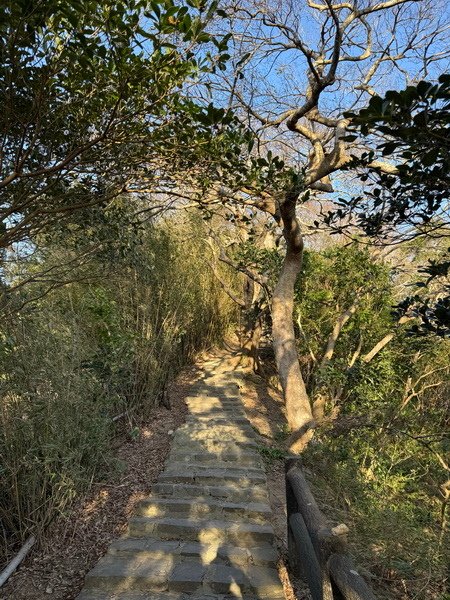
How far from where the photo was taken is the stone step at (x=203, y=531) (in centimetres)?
332

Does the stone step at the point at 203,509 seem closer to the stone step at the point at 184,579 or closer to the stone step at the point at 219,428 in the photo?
the stone step at the point at 184,579

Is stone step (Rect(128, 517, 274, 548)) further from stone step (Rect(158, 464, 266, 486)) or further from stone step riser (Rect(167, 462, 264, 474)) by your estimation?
stone step riser (Rect(167, 462, 264, 474))

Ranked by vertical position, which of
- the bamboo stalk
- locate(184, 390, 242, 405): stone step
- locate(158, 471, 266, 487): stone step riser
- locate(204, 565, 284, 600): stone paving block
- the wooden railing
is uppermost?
the wooden railing

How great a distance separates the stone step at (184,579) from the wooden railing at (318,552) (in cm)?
31

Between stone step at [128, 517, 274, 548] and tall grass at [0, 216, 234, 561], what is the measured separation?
63 cm

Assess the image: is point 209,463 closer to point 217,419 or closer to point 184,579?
point 217,419

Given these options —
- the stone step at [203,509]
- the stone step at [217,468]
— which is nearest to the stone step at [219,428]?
the stone step at [217,468]

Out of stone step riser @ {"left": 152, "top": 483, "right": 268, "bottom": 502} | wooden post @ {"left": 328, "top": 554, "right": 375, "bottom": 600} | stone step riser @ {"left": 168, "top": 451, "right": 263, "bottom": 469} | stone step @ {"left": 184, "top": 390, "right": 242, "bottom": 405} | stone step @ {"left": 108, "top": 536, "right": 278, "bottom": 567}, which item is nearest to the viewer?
wooden post @ {"left": 328, "top": 554, "right": 375, "bottom": 600}

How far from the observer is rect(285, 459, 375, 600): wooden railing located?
5.37ft

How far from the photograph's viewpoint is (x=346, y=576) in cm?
165

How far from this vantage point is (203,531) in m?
3.38

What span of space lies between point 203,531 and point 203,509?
1.16ft

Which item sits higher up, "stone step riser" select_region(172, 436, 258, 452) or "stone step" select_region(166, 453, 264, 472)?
"stone step riser" select_region(172, 436, 258, 452)

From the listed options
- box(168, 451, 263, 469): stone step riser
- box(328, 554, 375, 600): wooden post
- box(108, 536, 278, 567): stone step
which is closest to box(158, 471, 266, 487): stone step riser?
box(168, 451, 263, 469): stone step riser
